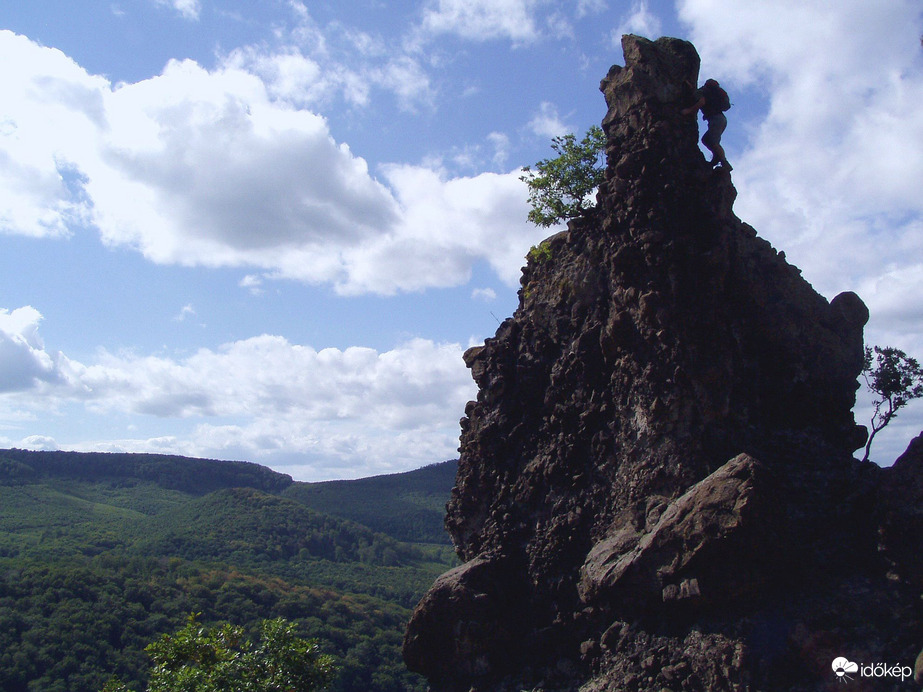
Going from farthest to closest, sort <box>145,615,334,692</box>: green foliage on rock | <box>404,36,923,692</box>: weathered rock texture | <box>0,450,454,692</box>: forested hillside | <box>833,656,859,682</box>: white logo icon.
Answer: <box>0,450,454,692</box>: forested hillside
<box>145,615,334,692</box>: green foliage on rock
<box>404,36,923,692</box>: weathered rock texture
<box>833,656,859,682</box>: white logo icon

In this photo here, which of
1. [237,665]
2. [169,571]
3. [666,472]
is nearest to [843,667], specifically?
[666,472]

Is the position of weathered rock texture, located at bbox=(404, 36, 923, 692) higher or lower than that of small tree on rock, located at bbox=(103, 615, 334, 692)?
higher

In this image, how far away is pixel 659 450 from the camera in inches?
789

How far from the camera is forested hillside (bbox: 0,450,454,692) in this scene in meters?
69.5

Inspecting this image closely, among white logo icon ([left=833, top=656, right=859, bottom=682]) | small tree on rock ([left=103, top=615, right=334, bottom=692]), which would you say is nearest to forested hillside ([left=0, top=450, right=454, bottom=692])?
small tree on rock ([left=103, top=615, right=334, bottom=692])

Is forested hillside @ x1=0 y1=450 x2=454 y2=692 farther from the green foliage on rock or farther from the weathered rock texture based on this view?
the weathered rock texture

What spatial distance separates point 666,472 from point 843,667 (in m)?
6.21

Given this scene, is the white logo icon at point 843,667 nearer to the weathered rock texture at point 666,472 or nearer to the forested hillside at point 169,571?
the weathered rock texture at point 666,472

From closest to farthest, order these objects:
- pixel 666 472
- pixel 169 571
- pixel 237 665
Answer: pixel 237 665 → pixel 666 472 → pixel 169 571

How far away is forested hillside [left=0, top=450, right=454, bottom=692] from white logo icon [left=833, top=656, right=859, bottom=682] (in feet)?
205

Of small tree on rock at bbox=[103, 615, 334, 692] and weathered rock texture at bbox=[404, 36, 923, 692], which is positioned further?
small tree on rock at bbox=[103, 615, 334, 692]

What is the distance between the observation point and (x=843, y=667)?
15.0m

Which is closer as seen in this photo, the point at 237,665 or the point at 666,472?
the point at 237,665

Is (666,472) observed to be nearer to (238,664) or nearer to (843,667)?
(843,667)
